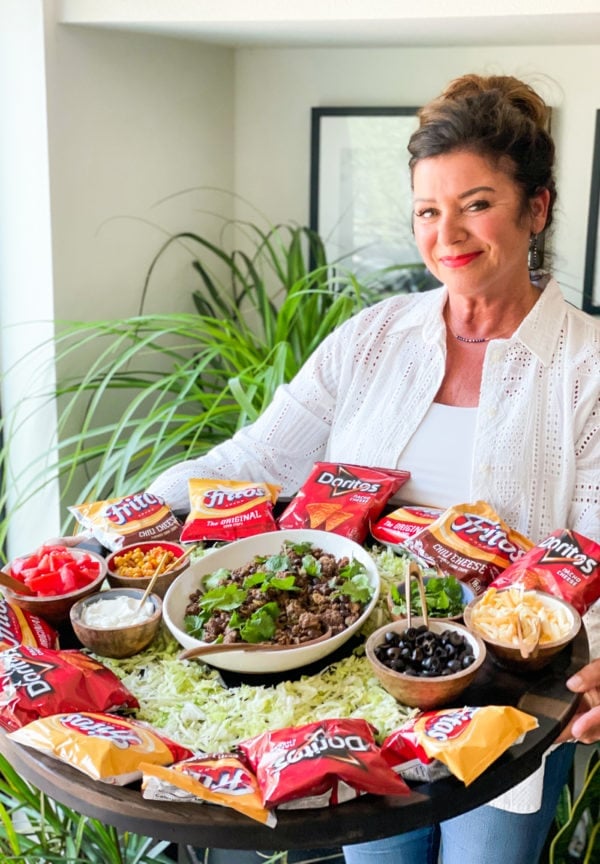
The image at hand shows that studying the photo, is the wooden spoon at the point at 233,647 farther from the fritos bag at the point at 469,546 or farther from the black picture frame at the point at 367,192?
the black picture frame at the point at 367,192

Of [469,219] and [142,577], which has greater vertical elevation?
[469,219]

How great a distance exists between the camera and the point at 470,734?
3.30 feet

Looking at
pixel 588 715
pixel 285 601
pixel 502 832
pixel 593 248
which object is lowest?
pixel 502 832

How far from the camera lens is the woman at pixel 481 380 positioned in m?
1.65

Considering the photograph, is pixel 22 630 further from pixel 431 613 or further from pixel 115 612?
pixel 431 613

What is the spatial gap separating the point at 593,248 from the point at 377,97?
2.35 feet

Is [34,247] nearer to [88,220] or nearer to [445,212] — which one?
[88,220]

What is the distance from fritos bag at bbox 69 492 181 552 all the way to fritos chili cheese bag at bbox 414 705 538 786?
59cm

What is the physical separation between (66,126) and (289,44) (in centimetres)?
69

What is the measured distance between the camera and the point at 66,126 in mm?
2199

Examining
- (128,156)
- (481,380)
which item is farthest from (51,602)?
(128,156)

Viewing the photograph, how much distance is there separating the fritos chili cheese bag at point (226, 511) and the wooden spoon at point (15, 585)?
0.28m

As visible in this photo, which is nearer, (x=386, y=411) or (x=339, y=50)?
(x=386, y=411)

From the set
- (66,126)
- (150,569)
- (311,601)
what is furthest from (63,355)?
(311,601)
